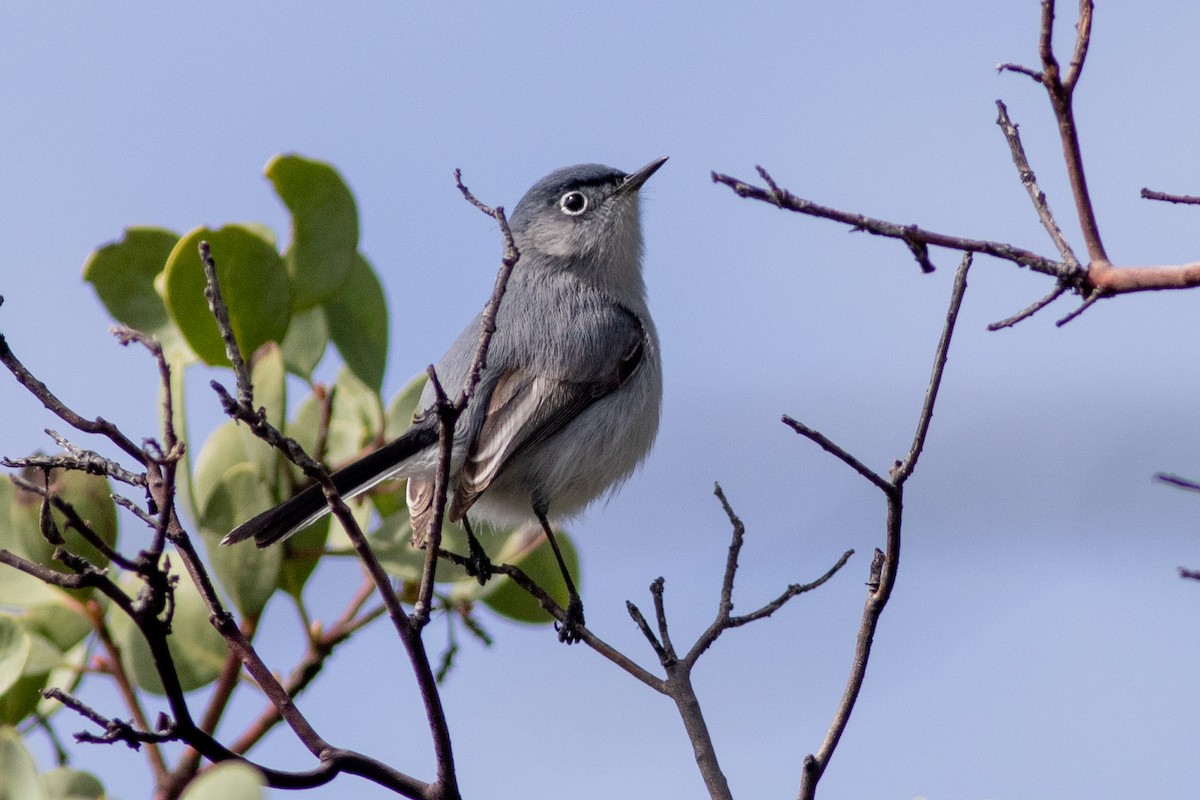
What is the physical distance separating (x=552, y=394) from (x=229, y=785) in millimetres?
1878

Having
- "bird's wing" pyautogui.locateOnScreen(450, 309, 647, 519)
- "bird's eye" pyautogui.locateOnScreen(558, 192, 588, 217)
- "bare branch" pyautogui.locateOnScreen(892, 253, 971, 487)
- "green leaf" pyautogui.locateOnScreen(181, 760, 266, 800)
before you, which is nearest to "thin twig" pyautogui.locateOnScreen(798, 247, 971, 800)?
"bare branch" pyautogui.locateOnScreen(892, 253, 971, 487)

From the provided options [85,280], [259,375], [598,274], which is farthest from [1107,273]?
[598,274]

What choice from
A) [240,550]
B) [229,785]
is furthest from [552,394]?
[229,785]

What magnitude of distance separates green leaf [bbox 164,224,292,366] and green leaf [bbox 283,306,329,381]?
0.13 m

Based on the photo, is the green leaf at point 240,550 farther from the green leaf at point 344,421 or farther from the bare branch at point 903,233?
the bare branch at point 903,233

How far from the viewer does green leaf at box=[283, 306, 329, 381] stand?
260cm

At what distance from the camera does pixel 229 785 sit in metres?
Result: 1.16

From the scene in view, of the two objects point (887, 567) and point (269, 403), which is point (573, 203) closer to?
point (269, 403)

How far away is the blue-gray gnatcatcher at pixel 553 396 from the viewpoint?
2.75 metres

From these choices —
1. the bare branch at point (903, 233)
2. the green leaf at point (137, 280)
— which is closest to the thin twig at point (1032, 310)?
the bare branch at point (903, 233)

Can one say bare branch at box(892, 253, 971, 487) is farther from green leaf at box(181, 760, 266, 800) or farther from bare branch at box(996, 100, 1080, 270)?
green leaf at box(181, 760, 266, 800)

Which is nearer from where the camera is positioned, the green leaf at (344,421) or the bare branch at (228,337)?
the bare branch at (228,337)

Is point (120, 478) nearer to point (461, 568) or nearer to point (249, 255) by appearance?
point (249, 255)

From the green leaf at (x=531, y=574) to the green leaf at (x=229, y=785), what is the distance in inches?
58.7
